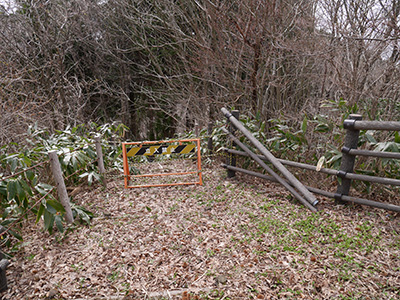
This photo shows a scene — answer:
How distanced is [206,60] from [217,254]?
544 centimetres

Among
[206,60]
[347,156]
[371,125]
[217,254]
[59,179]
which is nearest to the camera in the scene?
[217,254]

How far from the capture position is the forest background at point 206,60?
4.74 m

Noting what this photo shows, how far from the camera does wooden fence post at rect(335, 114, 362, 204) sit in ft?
11.2

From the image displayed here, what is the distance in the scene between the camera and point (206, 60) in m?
7.16

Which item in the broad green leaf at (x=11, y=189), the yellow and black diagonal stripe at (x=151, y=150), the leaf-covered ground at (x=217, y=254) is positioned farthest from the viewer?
the yellow and black diagonal stripe at (x=151, y=150)

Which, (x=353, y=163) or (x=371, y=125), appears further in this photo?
(x=353, y=163)

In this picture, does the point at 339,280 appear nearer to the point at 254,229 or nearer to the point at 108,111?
the point at 254,229

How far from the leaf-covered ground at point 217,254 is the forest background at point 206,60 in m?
2.03

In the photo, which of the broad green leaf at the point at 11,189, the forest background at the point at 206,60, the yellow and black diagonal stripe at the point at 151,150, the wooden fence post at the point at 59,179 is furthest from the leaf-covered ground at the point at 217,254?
the forest background at the point at 206,60

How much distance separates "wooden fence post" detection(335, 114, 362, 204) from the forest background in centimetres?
92

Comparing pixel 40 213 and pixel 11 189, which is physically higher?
pixel 11 189

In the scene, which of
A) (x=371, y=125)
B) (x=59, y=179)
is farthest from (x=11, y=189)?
(x=371, y=125)

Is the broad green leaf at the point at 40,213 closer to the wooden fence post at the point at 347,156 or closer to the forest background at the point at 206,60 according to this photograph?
the forest background at the point at 206,60

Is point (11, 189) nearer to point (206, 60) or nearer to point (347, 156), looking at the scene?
point (347, 156)
